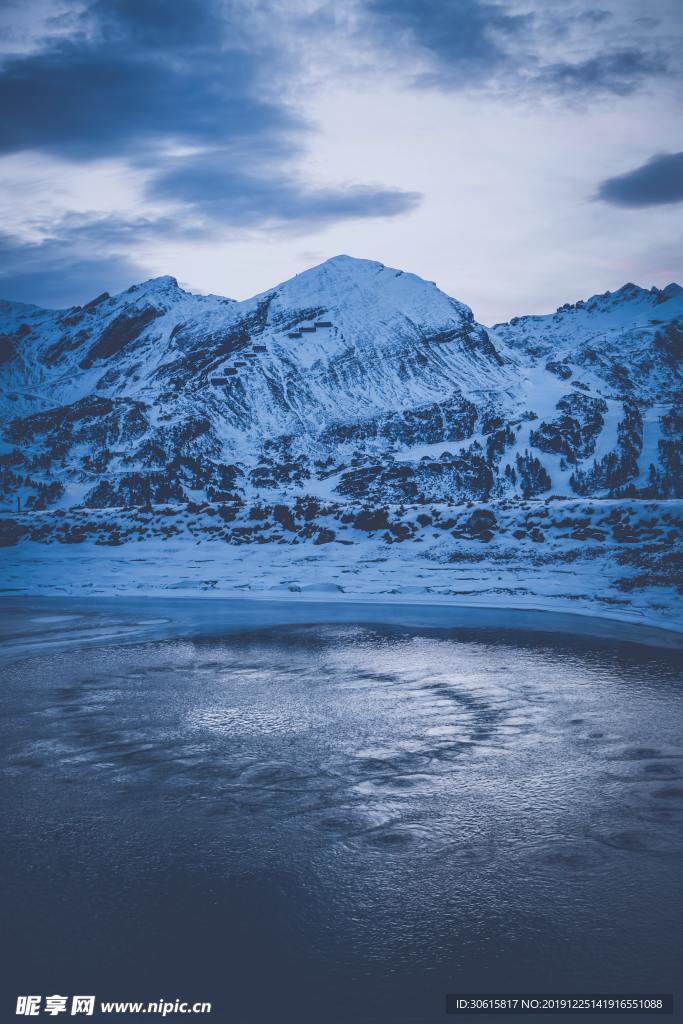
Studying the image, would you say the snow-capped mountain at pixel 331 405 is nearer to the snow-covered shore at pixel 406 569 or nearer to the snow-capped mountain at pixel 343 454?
the snow-capped mountain at pixel 343 454

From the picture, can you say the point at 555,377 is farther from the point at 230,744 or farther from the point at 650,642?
the point at 230,744

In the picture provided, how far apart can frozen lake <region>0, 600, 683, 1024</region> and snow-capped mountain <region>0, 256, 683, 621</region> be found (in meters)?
13.1

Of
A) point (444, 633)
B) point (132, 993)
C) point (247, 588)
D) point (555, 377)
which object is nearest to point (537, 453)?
point (555, 377)

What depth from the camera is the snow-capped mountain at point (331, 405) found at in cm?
9044

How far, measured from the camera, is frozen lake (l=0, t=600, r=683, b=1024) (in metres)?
6.89

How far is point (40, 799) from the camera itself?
35.3 feet

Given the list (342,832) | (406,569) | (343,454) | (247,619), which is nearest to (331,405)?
(343,454)

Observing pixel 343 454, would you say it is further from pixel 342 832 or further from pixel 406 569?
pixel 342 832

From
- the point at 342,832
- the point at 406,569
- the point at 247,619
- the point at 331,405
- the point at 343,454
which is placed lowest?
the point at 342,832

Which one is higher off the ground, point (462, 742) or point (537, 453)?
point (537, 453)

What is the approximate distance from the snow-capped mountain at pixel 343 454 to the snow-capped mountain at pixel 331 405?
493 mm

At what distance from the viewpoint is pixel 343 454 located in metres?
107

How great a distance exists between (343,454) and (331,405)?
23119 millimetres

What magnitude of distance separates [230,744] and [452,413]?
110m
